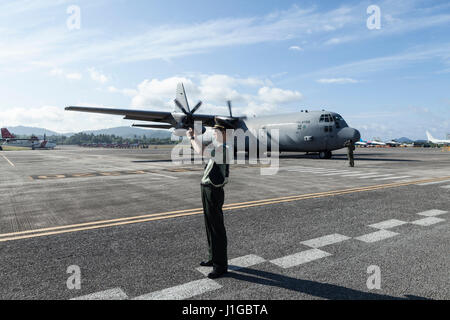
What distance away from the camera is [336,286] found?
3.75 meters

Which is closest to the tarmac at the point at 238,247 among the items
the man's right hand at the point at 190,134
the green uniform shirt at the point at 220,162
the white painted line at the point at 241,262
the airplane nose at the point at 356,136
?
the white painted line at the point at 241,262

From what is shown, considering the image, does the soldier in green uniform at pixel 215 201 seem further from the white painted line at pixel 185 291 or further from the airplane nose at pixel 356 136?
the airplane nose at pixel 356 136

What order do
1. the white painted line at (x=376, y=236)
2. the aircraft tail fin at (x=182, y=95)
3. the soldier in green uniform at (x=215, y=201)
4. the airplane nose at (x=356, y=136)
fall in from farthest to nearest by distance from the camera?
the aircraft tail fin at (x=182, y=95)
the airplane nose at (x=356, y=136)
the white painted line at (x=376, y=236)
the soldier in green uniform at (x=215, y=201)

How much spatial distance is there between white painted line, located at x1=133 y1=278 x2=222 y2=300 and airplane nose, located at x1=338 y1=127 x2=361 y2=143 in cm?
2284

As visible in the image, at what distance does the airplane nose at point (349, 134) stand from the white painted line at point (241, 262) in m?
21.8

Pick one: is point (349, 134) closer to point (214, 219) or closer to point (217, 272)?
point (214, 219)

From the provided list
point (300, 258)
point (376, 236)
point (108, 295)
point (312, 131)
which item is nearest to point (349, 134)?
point (312, 131)

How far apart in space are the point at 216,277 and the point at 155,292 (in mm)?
904

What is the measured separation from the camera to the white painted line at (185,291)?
3.48m

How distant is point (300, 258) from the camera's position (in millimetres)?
4641

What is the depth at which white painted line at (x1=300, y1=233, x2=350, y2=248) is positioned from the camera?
5219 mm
